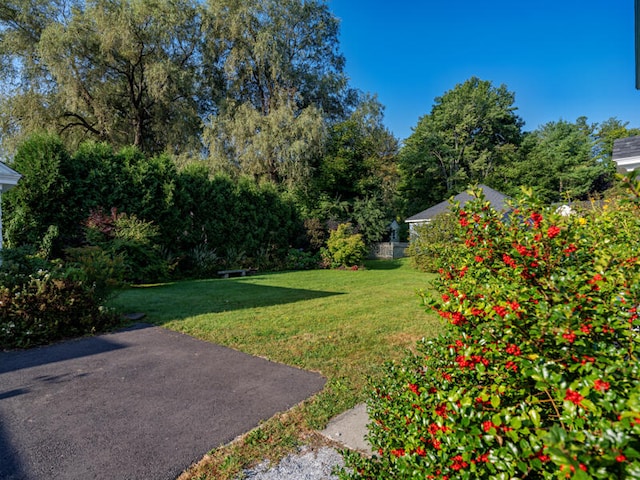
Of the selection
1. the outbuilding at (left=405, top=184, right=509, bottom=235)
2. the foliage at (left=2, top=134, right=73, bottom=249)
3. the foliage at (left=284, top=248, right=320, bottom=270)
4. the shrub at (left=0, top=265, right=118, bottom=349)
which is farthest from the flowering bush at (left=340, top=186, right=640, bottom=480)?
the outbuilding at (left=405, top=184, right=509, bottom=235)

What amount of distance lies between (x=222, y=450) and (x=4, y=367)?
3.53 metres

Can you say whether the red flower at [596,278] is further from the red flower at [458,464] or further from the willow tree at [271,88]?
the willow tree at [271,88]

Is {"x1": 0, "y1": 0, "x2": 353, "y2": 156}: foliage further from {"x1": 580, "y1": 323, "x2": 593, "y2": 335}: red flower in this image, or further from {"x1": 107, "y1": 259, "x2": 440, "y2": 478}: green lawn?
{"x1": 580, "y1": 323, "x2": 593, "y2": 335}: red flower

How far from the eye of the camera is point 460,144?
29.9 m

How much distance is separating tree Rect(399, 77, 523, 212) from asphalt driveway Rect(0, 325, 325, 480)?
2758 cm

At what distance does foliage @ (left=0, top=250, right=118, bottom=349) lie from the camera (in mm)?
4945

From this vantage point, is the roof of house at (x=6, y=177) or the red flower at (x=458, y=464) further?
the roof of house at (x=6, y=177)

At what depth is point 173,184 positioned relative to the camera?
12469 millimetres

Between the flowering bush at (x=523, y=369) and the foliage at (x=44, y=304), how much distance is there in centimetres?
548

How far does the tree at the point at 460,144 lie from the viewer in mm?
29172

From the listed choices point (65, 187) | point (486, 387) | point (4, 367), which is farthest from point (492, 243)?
point (65, 187)

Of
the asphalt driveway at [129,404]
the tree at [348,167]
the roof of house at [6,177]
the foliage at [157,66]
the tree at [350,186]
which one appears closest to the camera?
the asphalt driveway at [129,404]

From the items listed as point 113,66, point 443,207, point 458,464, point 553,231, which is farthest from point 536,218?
point 113,66

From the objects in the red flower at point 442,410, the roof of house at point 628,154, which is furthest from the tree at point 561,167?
the red flower at point 442,410
